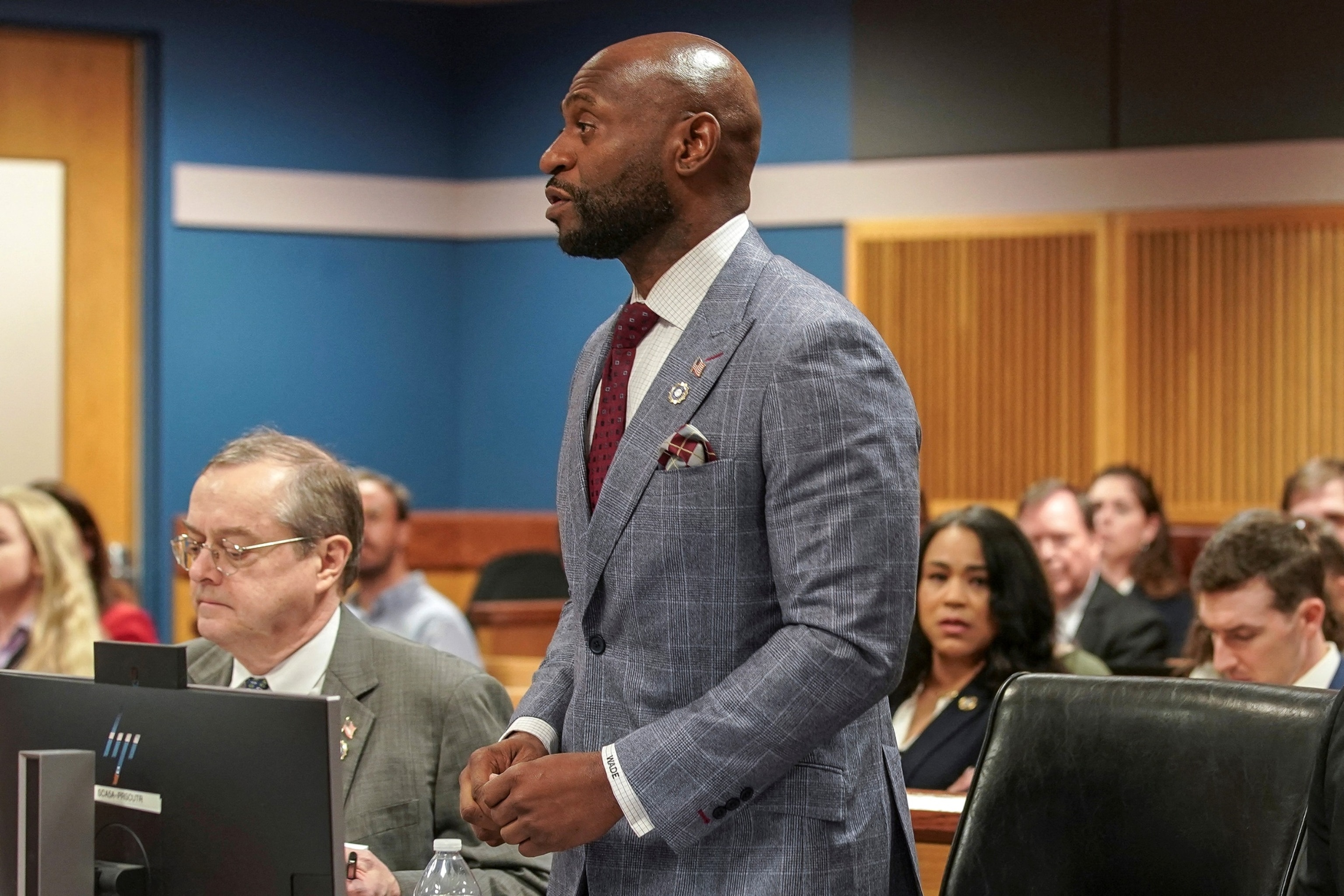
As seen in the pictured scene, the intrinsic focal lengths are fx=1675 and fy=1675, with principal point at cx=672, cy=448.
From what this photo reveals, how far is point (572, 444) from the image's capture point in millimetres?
1790

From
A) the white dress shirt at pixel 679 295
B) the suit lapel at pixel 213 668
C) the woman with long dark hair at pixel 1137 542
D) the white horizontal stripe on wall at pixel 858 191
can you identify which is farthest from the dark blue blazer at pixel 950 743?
the white horizontal stripe on wall at pixel 858 191

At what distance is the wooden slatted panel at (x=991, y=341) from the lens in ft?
23.6

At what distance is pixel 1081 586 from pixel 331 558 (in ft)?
11.8

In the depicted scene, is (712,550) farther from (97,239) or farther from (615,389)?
(97,239)

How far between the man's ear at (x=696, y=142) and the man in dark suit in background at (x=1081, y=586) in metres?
3.69

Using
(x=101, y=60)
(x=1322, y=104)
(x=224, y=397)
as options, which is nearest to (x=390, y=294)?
(x=224, y=397)

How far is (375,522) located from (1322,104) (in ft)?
13.6

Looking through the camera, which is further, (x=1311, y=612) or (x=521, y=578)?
(x=521, y=578)

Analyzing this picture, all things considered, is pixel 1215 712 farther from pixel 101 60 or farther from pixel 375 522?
pixel 101 60

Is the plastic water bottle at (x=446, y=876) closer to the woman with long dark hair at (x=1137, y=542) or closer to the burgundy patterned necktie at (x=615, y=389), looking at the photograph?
the burgundy patterned necktie at (x=615, y=389)

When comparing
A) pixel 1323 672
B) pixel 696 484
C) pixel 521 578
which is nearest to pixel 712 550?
pixel 696 484

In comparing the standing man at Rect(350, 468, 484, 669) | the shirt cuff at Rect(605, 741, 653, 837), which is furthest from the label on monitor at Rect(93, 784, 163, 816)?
the standing man at Rect(350, 468, 484, 669)

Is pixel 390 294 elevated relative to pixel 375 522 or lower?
elevated

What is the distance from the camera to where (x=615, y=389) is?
178cm
